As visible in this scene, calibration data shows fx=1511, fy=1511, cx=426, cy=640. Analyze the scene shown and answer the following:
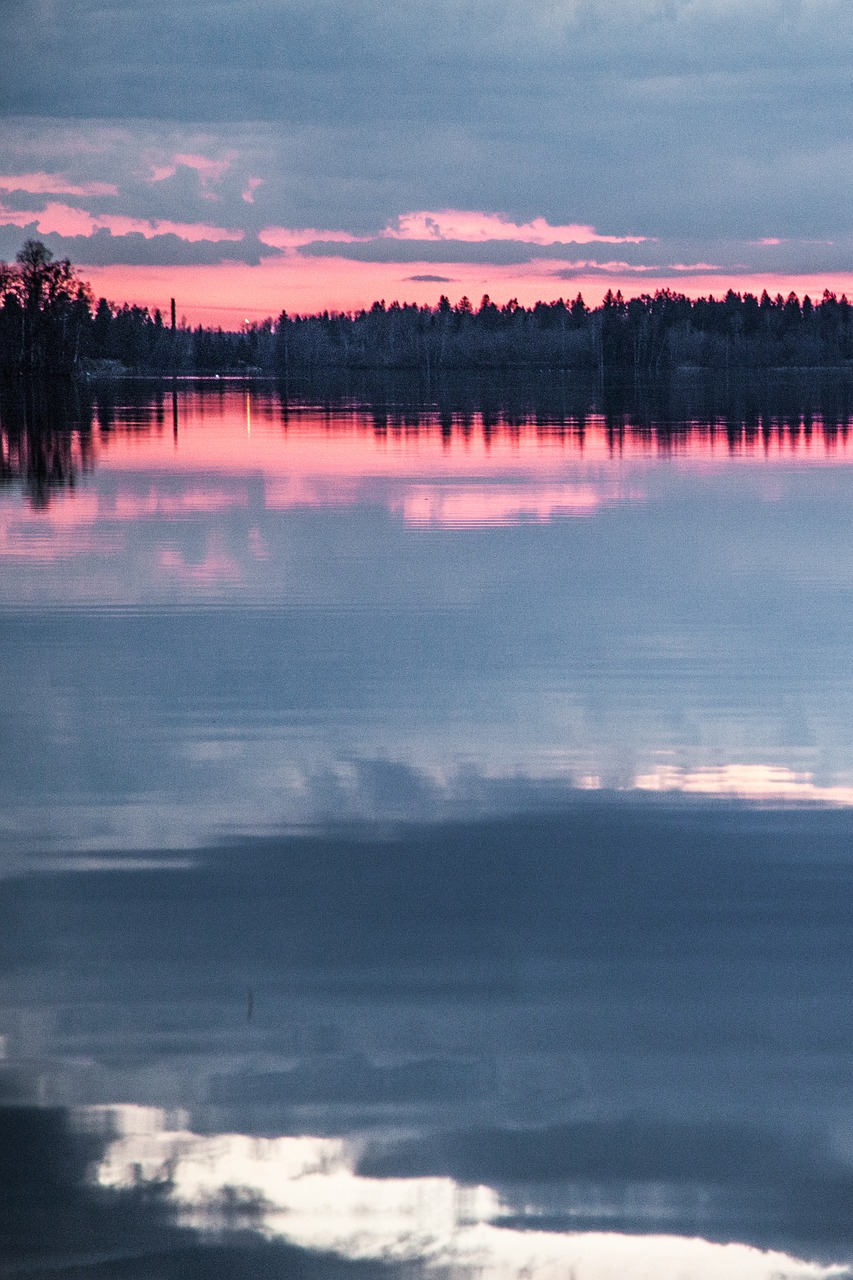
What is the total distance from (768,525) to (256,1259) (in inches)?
582

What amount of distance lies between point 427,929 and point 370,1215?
5.42ft

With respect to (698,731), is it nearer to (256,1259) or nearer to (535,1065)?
(535,1065)

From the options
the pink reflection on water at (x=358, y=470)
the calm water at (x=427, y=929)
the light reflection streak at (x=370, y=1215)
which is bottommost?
the light reflection streak at (x=370, y=1215)

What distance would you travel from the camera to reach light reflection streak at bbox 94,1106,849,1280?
11.4 ft

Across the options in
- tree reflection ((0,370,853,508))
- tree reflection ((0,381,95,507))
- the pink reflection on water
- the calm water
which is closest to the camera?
the calm water

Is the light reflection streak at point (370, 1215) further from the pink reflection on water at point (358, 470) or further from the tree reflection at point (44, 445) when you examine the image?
the tree reflection at point (44, 445)

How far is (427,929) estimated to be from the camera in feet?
Result: 17.2

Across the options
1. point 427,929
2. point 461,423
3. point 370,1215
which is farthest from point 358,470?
point 370,1215

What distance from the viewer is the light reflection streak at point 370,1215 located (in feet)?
11.4

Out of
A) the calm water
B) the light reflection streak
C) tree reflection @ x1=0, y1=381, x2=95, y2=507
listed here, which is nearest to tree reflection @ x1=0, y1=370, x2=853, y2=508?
tree reflection @ x1=0, y1=381, x2=95, y2=507

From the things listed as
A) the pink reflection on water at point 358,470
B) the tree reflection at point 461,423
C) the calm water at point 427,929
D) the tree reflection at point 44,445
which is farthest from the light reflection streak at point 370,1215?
the tree reflection at point 461,423

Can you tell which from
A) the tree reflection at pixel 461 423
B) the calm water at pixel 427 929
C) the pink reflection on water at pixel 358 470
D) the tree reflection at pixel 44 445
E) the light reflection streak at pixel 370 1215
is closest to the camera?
the light reflection streak at pixel 370 1215

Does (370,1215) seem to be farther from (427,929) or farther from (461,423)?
(461,423)

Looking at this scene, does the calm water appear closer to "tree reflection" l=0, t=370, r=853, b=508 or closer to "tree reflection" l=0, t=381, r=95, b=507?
"tree reflection" l=0, t=381, r=95, b=507
